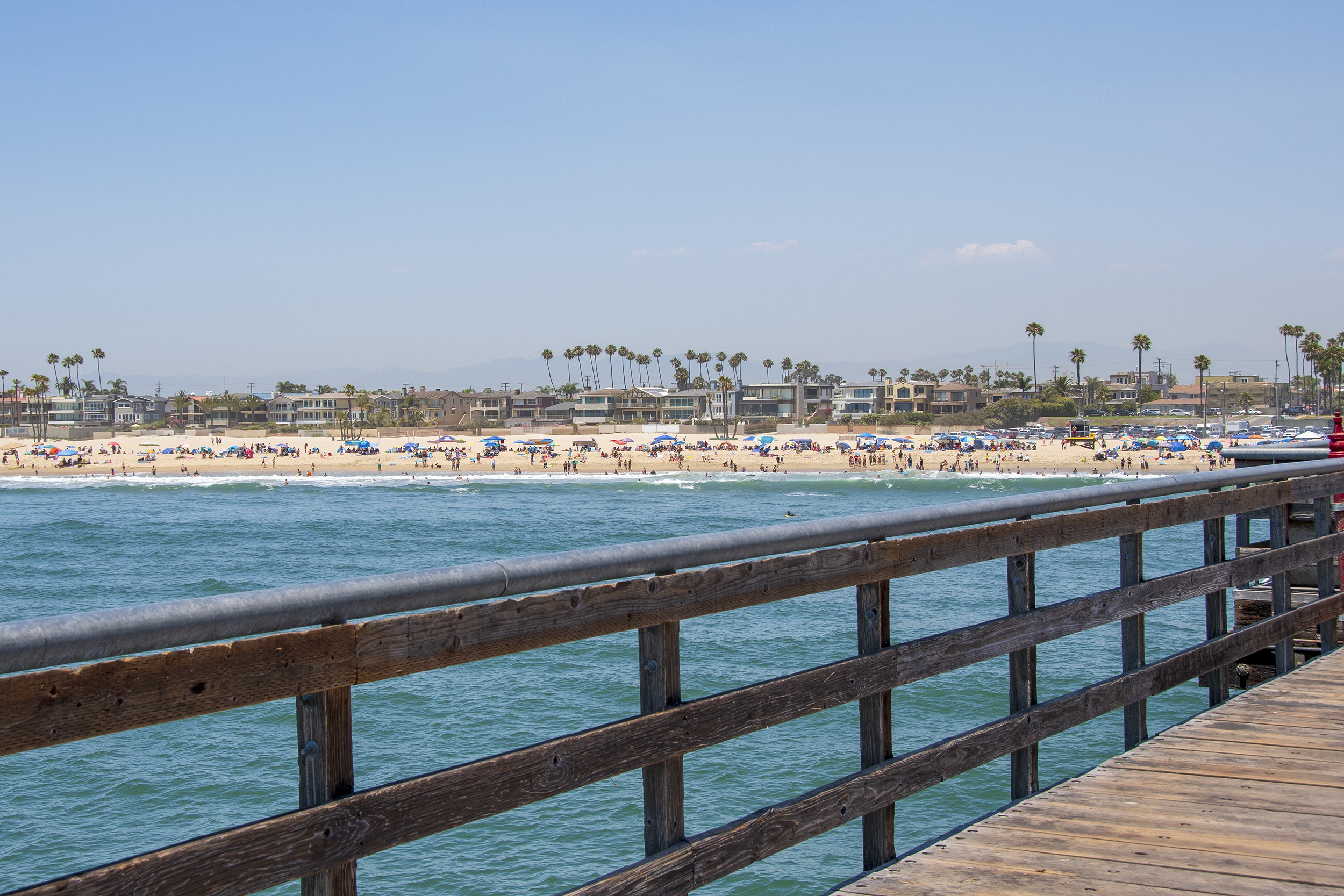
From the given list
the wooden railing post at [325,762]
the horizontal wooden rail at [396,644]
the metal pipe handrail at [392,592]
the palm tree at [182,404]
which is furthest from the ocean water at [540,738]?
the palm tree at [182,404]

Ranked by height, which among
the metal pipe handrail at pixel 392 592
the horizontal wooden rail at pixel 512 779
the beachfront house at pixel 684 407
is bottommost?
the horizontal wooden rail at pixel 512 779

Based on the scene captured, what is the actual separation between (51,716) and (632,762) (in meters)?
1.33

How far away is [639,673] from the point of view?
2916 mm

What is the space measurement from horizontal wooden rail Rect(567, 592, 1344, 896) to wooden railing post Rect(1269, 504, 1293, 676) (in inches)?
36.0

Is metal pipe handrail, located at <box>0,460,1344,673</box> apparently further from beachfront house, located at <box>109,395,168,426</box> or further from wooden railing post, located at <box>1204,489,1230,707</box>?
beachfront house, located at <box>109,395,168,426</box>

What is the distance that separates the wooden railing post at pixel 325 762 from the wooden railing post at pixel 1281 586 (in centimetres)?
530

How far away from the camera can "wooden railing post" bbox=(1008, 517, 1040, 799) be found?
4.05 m

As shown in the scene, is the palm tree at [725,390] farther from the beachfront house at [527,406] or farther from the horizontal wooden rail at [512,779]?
the horizontal wooden rail at [512,779]

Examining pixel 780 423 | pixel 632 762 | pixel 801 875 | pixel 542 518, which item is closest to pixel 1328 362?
pixel 780 423

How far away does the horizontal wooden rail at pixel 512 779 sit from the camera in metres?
1.87

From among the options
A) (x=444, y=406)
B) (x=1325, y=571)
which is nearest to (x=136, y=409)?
A: (x=444, y=406)

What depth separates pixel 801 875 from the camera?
45.6 ft

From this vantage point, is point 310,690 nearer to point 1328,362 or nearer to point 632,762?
point 632,762

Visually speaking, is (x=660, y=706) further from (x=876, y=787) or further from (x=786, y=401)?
(x=786, y=401)
